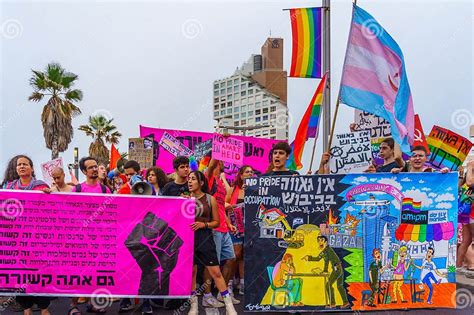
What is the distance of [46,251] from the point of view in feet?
17.3

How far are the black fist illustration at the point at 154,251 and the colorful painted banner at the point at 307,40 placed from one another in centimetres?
388

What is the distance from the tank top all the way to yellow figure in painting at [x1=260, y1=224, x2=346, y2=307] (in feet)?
3.01

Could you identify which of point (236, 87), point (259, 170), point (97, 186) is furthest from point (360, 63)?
point (236, 87)

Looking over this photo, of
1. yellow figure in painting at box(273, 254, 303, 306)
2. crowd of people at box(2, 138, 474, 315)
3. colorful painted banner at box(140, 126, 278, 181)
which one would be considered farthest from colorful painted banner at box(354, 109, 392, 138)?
yellow figure in painting at box(273, 254, 303, 306)

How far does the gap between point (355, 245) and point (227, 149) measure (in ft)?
9.08

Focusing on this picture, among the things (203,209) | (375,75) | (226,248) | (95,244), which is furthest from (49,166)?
(375,75)

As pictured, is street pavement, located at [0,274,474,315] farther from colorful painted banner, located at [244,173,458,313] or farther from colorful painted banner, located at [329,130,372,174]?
colorful painted banner, located at [329,130,372,174]

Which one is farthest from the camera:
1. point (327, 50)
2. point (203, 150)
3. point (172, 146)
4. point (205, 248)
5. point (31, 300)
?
point (172, 146)

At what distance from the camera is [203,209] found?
5531mm

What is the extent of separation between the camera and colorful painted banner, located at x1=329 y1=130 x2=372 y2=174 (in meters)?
7.39

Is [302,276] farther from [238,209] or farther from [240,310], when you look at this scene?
[238,209]

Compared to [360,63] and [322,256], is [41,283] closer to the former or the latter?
[322,256]

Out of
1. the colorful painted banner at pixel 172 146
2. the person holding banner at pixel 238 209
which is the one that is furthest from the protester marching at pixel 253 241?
the colorful painted banner at pixel 172 146

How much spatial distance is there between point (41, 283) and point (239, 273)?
8.66ft
